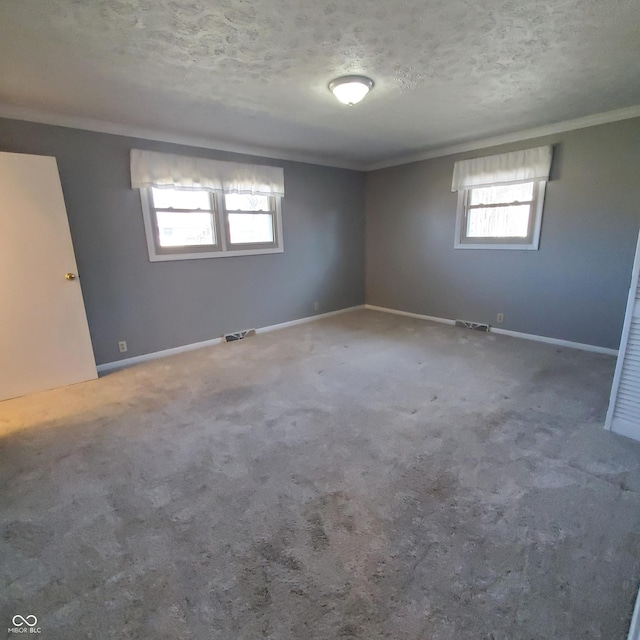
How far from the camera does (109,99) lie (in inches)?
105

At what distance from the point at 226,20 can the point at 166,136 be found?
2201mm

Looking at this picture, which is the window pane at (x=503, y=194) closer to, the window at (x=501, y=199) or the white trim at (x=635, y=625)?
the window at (x=501, y=199)

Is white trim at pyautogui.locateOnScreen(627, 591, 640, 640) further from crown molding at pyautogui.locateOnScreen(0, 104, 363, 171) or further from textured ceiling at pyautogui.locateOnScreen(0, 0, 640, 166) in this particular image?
crown molding at pyautogui.locateOnScreen(0, 104, 363, 171)

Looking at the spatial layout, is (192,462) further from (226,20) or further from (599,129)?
(599,129)

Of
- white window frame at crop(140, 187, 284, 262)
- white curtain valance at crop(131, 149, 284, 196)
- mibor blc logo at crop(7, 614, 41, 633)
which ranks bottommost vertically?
mibor blc logo at crop(7, 614, 41, 633)

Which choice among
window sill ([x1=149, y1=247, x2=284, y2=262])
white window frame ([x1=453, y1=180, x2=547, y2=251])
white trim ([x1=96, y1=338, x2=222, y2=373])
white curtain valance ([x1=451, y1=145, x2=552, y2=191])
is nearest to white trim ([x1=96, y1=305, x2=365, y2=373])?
white trim ([x1=96, y1=338, x2=222, y2=373])

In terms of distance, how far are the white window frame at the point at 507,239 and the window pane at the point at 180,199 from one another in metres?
3.29

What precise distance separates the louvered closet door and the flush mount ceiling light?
2.04m

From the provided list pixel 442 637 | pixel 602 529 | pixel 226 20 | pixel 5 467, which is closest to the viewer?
pixel 442 637

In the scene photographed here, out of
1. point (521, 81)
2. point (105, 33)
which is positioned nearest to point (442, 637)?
point (105, 33)

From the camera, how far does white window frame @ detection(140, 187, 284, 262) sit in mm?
3619

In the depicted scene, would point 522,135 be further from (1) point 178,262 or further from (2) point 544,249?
(1) point 178,262

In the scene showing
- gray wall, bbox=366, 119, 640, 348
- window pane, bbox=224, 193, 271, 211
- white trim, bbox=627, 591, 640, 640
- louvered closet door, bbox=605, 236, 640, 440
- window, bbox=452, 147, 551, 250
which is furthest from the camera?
window pane, bbox=224, 193, 271, 211

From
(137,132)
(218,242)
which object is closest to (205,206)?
(218,242)
